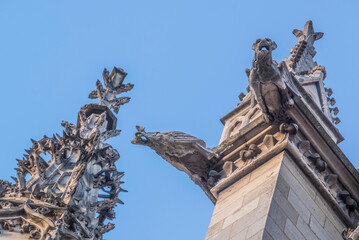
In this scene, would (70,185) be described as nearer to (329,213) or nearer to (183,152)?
(183,152)

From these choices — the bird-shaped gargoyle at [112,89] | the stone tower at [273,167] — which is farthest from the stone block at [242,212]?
the bird-shaped gargoyle at [112,89]

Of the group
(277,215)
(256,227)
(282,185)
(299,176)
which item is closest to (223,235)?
(256,227)

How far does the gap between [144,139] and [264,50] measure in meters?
2.14

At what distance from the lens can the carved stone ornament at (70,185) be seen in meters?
14.1

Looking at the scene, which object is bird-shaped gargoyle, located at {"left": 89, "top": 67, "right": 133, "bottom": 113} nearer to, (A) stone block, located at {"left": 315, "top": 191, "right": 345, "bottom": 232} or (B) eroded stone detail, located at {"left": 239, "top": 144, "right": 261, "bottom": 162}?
(B) eroded stone detail, located at {"left": 239, "top": 144, "right": 261, "bottom": 162}

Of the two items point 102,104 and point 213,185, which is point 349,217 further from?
point 102,104

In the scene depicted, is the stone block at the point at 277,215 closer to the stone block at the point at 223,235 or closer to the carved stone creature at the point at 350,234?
the stone block at the point at 223,235

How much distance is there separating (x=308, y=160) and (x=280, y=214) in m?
1.36

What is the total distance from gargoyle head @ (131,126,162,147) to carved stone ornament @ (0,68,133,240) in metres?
3.37

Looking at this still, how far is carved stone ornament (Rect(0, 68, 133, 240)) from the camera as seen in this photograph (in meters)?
14.1

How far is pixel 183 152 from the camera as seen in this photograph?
426 inches

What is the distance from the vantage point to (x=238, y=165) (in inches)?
409

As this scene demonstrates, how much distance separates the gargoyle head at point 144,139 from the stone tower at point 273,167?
0.01 m

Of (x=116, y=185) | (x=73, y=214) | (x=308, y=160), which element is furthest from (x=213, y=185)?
(x=116, y=185)
